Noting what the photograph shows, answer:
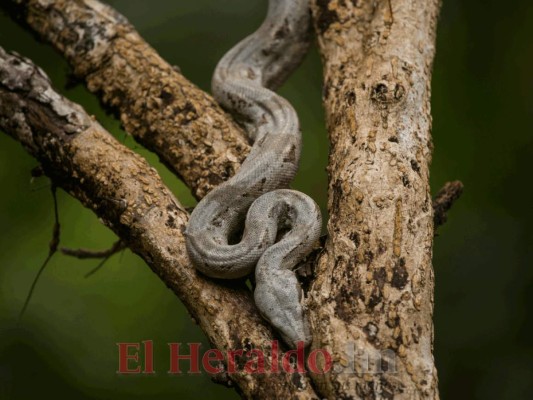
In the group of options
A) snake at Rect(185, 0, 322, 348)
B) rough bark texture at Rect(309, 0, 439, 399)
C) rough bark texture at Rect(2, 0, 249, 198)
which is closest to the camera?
rough bark texture at Rect(309, 0, 439, 399)

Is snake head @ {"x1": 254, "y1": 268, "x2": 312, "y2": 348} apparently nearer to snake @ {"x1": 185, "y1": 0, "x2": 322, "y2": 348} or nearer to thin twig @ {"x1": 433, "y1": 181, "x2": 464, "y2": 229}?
snake @ {"x1": 185, "y1": 0, "x2": 322, "y2": 348}

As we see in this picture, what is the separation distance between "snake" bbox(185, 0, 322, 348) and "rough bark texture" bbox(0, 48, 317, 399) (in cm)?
10

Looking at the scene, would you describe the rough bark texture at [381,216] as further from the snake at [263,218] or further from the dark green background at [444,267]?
the dark green background at [444,267]

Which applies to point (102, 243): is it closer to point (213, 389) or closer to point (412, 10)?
point (213, 389)

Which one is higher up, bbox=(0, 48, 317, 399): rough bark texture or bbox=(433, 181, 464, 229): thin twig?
bbox=(433, 181, 464, 229): thin twig

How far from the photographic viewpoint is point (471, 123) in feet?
19.3

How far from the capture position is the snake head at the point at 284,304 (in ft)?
9.43

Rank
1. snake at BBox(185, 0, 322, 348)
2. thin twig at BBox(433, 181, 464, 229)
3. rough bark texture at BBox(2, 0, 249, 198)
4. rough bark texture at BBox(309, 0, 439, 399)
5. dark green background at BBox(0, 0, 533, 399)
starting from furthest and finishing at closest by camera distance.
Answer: dark green background at BBox(0, 0, 533, 399) < rough bark texture at BBox(2, 0, 249, 198) < thin twig at BBox(433, 181, 464, 229) < snake at BBox(185, 0, 322, 348) < rough bark texture at BBox(309, 0, 439, 399)

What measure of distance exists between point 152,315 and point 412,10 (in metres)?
3.53

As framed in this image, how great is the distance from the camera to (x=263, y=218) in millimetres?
3367

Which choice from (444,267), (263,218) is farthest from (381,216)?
(444,267)

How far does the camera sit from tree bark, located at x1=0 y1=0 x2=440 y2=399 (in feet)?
8.95

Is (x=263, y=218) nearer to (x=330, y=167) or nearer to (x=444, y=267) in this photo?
(x=330, y=167)

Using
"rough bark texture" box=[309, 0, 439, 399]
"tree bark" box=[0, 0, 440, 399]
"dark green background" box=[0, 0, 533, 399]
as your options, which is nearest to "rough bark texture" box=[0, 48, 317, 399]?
"tree bark" box=[0, 0, 440, 399]
